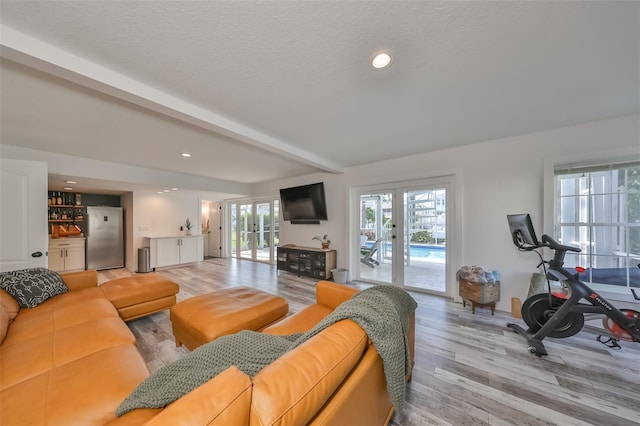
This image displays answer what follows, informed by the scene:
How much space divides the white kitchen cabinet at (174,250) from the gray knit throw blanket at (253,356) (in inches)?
224

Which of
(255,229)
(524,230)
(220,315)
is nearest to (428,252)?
(524,230)

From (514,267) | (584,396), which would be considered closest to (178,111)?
(584,396)

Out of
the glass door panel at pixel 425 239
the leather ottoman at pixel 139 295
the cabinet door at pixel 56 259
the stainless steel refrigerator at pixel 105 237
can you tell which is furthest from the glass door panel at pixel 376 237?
the cabinet door at pixel 56 259

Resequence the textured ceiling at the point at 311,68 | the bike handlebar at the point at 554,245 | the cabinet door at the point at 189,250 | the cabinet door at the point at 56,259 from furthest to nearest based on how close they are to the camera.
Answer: the cabinet door at the point at 189,250, the cabinet door at the point at 56,259, the bike handlebar at the point at 554,245, the textured ceiling at the point at 311,68

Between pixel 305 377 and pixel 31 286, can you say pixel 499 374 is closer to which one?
pixel 305 377

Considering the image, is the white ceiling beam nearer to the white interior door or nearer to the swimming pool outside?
the white interior door

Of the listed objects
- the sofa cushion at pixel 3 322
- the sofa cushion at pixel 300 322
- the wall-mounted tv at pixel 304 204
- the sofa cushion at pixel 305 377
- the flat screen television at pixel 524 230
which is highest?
the wall-mounted tv at pixel 304 204

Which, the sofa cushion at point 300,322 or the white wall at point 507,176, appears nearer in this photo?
the sofa cushion at point 300,322

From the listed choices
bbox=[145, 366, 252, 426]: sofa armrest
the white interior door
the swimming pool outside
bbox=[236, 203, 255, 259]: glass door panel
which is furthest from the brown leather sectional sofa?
bbox=[236, 203, 255, 259]: glass door panel

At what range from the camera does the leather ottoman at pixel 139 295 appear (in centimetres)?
251

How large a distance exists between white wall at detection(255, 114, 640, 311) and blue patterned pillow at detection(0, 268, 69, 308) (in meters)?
4.75

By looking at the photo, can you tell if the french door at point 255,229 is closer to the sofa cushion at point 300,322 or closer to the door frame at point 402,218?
the door frame at point 402,218

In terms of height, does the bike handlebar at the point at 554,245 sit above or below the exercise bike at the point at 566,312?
above

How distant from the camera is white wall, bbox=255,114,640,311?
250 centimetres
